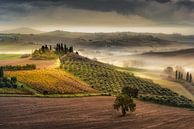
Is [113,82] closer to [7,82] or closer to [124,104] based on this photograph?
[7,82]

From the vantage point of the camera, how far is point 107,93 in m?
115

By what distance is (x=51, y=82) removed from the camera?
372 ft

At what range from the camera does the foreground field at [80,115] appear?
75.6 metres

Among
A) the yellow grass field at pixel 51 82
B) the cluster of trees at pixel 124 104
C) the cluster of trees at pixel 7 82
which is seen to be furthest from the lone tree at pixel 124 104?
the cluster of trees at pixel 7 82

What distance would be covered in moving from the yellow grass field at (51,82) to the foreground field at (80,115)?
25.8 ft

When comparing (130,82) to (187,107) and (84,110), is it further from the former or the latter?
(84,110)

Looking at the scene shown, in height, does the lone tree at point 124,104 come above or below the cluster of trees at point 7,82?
below

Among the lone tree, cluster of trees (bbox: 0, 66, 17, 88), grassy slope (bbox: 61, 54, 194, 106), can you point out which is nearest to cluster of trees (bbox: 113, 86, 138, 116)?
the lone tree

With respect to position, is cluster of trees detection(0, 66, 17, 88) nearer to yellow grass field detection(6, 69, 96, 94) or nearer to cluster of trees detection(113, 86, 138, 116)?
yellow grass field detection(6, 69, 96, 94)

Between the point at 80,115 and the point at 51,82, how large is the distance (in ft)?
101

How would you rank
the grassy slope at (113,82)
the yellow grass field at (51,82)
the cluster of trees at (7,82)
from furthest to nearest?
the grassy slope at (113,82), the yellow grass field at (51,82), the cluster of trees at (7,82)

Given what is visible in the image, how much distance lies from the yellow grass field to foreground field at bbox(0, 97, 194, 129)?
7.85m

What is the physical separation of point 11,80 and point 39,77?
915 centimetres

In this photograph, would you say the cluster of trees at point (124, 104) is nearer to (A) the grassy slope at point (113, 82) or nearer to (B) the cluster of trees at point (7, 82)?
(A) the grassy slope at point (113, 82)
